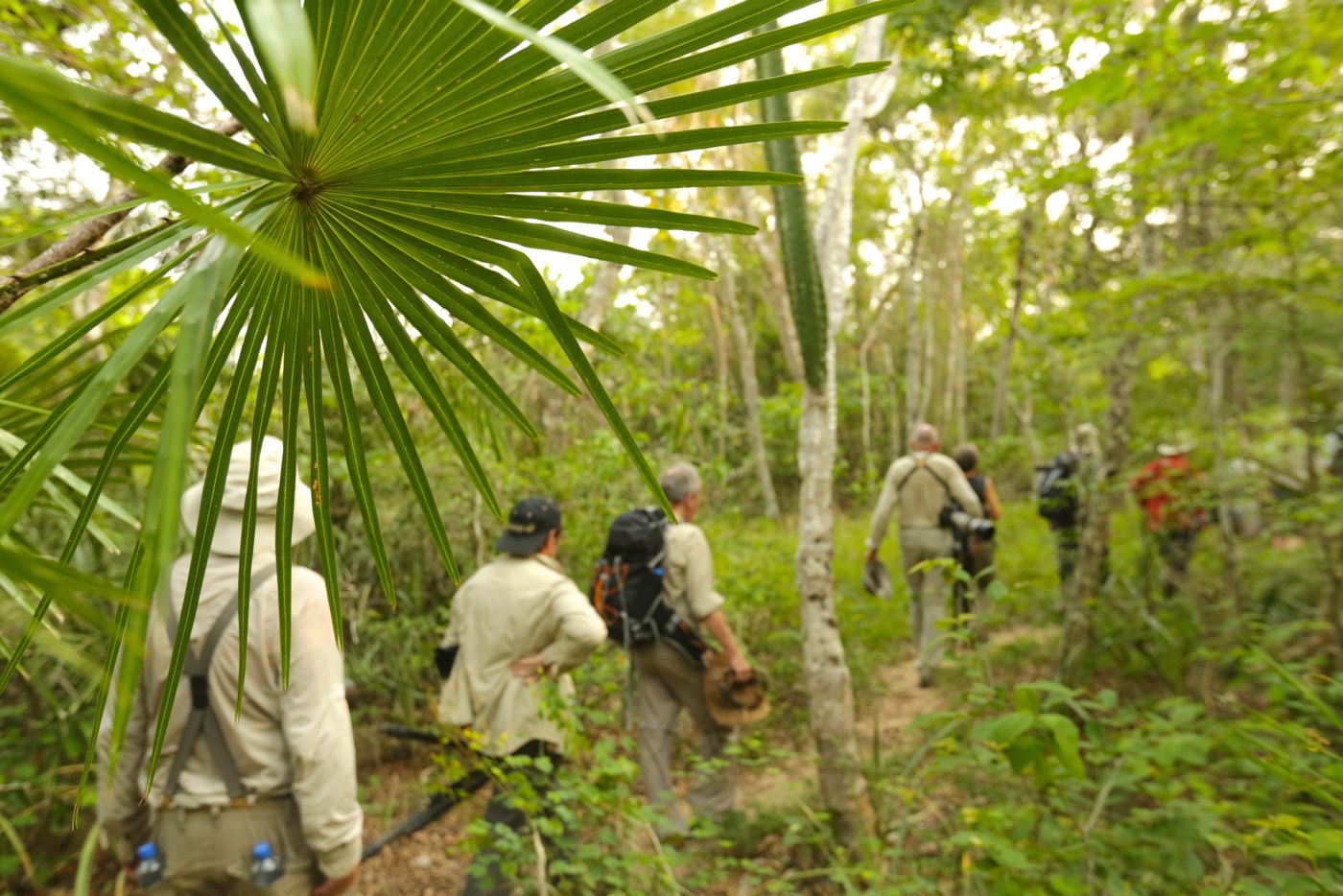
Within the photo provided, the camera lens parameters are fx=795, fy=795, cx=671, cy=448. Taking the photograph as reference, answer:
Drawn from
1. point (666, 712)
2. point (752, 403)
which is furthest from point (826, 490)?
point (752, 403)

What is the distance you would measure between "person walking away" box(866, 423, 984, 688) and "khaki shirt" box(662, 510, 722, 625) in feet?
6.77

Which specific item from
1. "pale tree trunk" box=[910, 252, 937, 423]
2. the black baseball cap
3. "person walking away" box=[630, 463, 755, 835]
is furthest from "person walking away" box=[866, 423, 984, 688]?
"pale tree trunk" box=[910, 252, 937, 423]

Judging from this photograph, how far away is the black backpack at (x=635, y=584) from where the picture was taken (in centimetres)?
397

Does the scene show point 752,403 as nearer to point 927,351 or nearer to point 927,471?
point 927,351

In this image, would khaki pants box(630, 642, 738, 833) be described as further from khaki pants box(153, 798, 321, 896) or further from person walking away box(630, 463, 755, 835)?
khaki pants box(153, 798, 321, 896)

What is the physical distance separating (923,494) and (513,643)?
3667 millimetres

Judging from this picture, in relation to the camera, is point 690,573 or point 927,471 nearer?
point 690,573

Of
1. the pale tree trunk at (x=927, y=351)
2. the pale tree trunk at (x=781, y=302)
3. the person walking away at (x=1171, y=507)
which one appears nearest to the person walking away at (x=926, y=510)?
the person walking away at (x=1171, y=507)

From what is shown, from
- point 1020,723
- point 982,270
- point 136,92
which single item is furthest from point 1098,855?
point 982,270

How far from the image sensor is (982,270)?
1539cm

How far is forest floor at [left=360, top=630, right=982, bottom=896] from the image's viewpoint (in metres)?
4.01

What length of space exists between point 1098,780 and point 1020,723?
5.50 feet

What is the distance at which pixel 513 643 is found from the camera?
11.2 feet

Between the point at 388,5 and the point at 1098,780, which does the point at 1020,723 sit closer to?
the point at 1098,780
